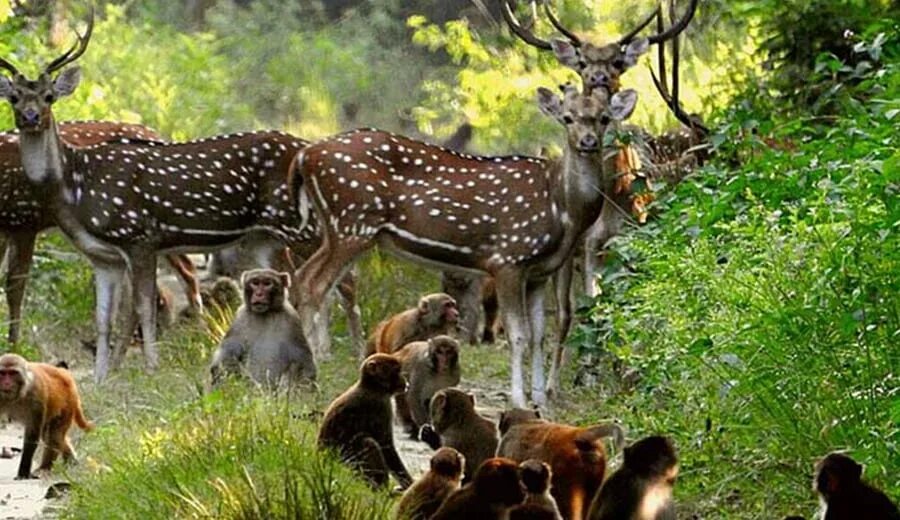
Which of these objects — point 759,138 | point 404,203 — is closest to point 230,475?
point 759,138

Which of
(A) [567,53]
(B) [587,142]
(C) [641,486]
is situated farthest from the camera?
(A) [567,53]

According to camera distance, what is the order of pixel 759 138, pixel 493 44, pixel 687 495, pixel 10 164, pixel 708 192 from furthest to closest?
pixel 493 44, pixel 10 164, pixel 759 138, pixel 708 192, pixel 687 495

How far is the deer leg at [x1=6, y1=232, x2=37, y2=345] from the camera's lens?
17.5 m

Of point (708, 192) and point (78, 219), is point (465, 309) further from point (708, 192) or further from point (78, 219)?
point (708, 192)

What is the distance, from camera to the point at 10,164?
17594mm

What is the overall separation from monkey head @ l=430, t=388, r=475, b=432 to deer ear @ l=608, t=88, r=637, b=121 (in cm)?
433

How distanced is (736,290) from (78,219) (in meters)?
7.81

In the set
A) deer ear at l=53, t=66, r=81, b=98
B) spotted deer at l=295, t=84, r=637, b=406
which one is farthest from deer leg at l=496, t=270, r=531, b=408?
deer ear at l=53, t=66, r=81, b=98

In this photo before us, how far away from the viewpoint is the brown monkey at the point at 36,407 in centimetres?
1278

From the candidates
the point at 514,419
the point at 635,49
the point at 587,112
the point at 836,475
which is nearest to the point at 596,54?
the point at 635,49

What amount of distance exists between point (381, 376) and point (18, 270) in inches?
265

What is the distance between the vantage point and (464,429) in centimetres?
1107

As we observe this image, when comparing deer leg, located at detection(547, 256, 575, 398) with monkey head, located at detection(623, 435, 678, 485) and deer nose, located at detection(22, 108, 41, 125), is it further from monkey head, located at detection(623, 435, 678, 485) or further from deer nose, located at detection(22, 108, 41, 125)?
monkey head, located at detection(623, 435, 678, 485)

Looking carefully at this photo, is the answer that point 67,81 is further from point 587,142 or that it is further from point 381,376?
point 381,376
